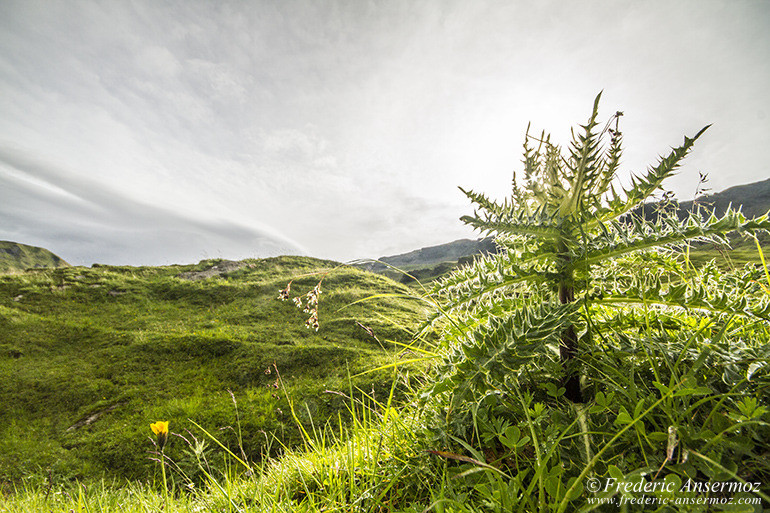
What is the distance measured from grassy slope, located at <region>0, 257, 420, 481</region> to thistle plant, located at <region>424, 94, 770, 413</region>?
1086 mm

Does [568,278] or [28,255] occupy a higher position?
[28,255]

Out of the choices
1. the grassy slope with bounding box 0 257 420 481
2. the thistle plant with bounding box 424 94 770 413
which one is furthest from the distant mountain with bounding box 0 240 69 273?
the thistle plant with bounding box 424 94 770 413

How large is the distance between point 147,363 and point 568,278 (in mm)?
13591

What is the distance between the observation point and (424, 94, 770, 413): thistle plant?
55.7 inches

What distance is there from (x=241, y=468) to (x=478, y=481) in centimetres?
648

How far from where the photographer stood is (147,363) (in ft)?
35.0

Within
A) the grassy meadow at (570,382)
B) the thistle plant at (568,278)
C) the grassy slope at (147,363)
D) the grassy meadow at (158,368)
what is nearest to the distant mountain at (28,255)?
the grassy slope at (147,363)

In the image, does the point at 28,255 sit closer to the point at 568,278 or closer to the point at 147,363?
the point at 147,363

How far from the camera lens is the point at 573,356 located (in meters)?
1.80

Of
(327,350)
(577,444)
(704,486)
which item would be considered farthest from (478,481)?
(327,350)

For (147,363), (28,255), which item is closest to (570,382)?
(147,363)

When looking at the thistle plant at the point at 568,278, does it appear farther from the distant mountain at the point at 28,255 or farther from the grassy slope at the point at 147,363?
the distant mountain at the point at 28,255

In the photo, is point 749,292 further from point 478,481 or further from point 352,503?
point 352,503

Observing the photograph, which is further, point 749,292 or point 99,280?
point 99,280
